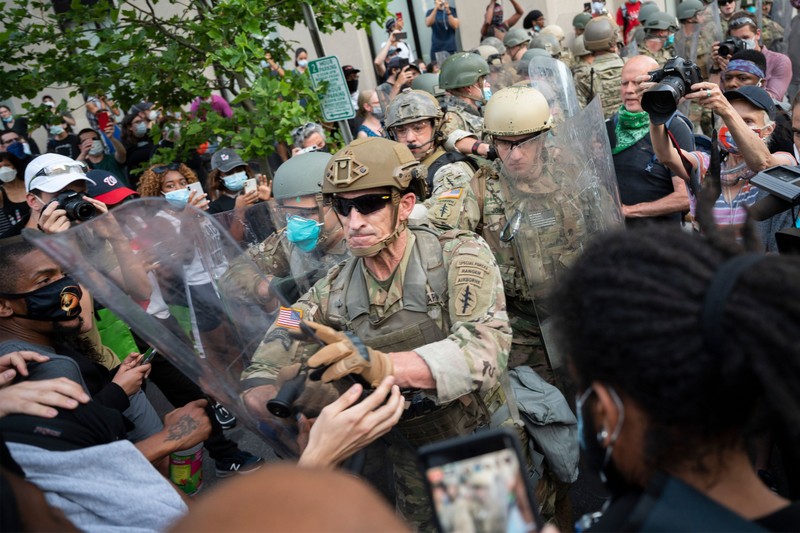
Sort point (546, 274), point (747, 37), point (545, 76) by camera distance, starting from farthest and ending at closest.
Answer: point (747, 37)
point (545, 76)
point (546, 274)

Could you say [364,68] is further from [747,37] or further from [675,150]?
[675,150]

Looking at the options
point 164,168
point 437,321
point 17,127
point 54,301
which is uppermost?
point 17,127

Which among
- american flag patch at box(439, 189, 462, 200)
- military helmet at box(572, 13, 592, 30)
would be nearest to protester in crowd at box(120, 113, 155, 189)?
american flag patch at box(439, 189, 462, 200)

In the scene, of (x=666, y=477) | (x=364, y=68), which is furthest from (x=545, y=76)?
(x=364, y=68)

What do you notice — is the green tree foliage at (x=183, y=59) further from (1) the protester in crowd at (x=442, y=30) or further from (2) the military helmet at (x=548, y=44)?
(1) the protester in crowd at (x=442, y=30)

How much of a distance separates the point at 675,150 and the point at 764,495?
125 inches

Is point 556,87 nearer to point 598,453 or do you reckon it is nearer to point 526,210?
point 526,210

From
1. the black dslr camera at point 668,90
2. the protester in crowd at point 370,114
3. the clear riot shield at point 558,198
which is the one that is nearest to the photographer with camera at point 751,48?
the black dslr camera at point 668,90

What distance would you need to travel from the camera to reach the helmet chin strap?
266 centimetres

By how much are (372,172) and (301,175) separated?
1.72 metres

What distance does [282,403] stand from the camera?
1.93m

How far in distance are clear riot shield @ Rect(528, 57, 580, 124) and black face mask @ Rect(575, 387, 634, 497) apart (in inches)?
165

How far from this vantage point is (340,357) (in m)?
1.91

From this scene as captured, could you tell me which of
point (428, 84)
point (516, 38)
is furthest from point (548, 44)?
point (428, 84)
